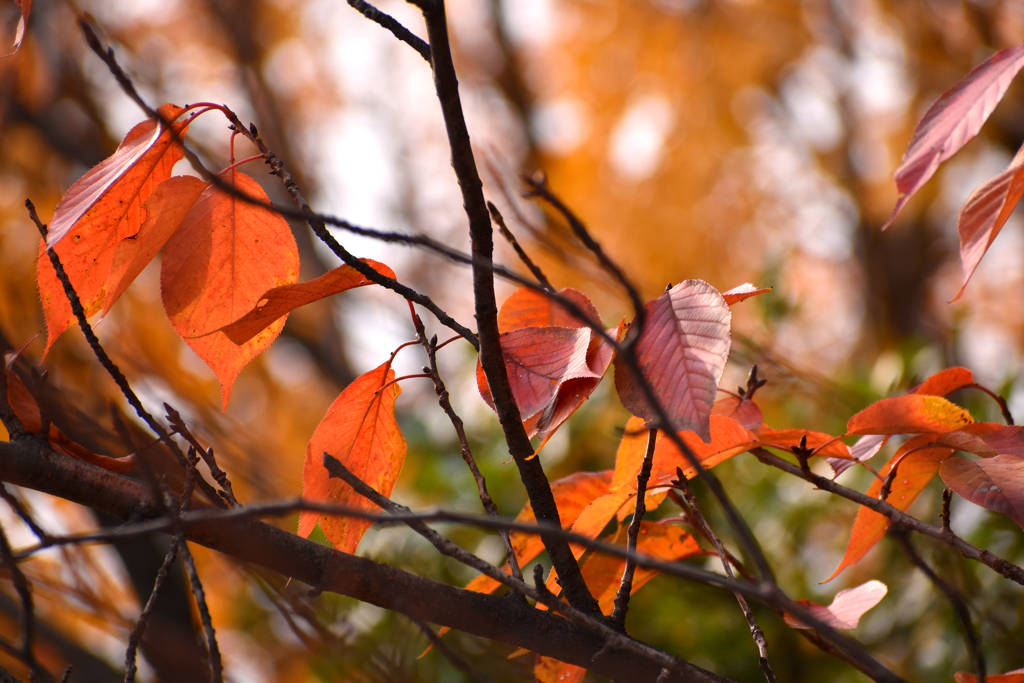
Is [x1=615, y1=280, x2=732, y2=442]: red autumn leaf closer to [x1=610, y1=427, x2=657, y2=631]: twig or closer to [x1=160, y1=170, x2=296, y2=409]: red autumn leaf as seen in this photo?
[x1=610, y1=427, x2=657, y2=631]: twig

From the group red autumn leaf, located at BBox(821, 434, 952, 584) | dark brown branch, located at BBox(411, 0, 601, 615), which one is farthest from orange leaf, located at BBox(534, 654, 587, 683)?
red autumn leaf, located at BBox(821, 434, 952, 584)

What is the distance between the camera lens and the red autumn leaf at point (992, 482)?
32cm

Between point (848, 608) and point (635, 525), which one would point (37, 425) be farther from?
point (848, 608)

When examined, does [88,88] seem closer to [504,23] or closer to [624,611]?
[504,23]

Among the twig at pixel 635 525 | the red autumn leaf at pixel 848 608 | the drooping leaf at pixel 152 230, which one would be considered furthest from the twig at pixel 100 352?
the red autumn leaf at pixel 848 608

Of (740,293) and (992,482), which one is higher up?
(740,293)

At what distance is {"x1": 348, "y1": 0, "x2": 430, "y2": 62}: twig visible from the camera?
0.30m

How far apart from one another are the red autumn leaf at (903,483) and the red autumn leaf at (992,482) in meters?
0.03

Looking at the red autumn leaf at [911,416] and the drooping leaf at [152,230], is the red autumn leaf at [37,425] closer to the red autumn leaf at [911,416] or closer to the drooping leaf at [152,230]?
the drooping leaf at [152,230]

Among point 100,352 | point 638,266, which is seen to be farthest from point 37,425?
point 638,266

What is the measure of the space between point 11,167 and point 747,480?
7.60ft

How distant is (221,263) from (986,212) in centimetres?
44

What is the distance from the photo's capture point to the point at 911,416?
0.35m

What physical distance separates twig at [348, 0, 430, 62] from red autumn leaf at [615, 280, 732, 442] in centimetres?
17
